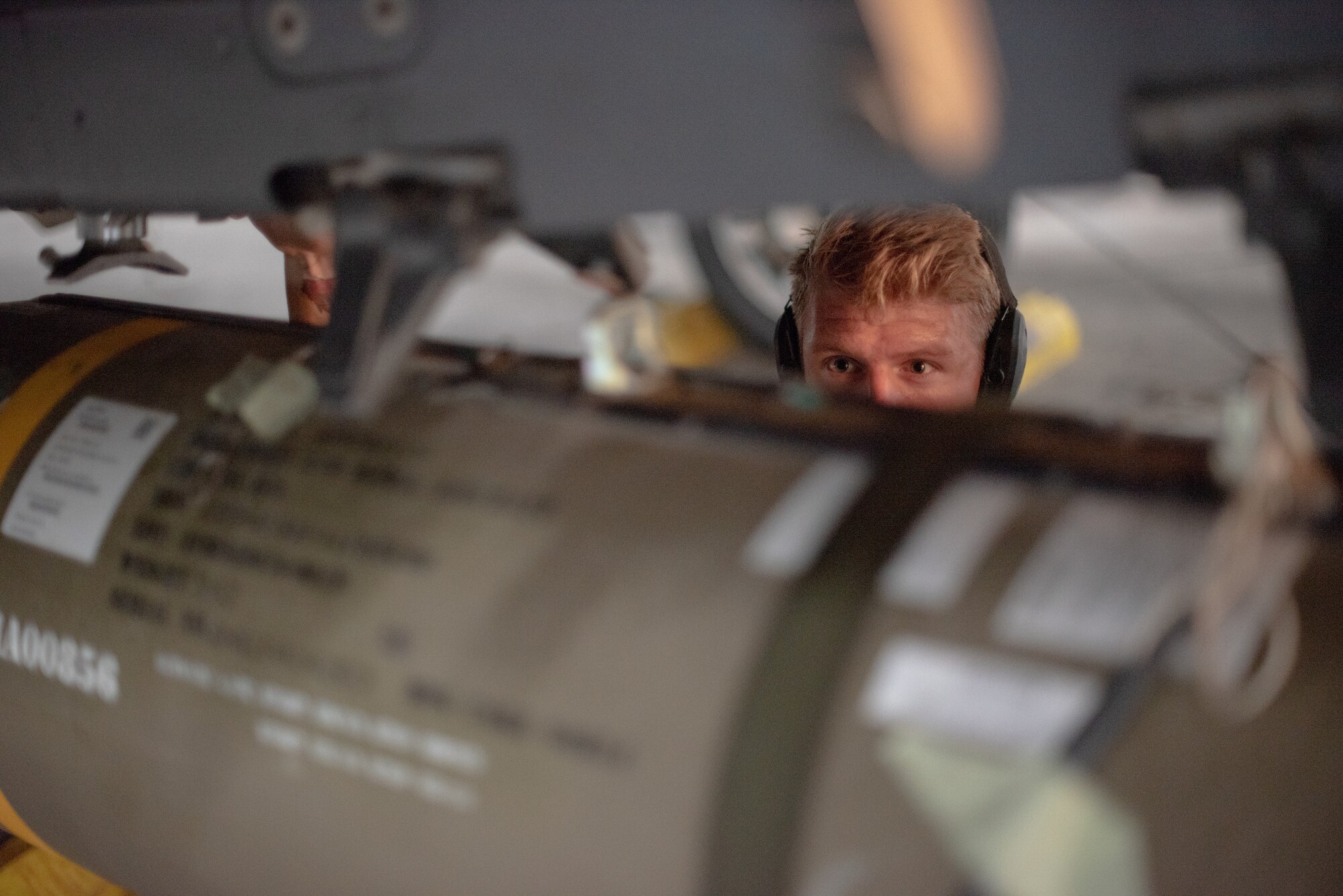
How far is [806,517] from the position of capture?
0.46 m

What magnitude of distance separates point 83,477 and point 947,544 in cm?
52

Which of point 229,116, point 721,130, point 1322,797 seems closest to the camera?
point 1322,797

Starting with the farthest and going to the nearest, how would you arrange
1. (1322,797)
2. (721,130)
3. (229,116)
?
(229,116) < (721,130) < (1322,797)

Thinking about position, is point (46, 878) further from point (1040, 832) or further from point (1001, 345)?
point (1001, 345)

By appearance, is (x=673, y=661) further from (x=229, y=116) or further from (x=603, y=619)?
(x=229, y=116)

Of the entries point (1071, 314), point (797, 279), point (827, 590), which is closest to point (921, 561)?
point (827, 590)

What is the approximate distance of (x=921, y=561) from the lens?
431 mm

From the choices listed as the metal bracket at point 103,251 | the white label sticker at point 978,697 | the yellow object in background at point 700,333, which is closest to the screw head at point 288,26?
the metal bracket at point 103,251

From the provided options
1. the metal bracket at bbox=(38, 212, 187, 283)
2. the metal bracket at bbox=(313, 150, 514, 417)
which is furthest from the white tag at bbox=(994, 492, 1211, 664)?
the metal bracket at bbox=(38, 212, 187, 283)

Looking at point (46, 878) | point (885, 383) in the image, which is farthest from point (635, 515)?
point (46, 878)

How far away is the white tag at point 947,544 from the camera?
43 centimetres

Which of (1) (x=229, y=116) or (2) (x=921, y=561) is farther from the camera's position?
(1) (x=229, y=116)

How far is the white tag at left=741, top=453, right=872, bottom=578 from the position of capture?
1.48 ft

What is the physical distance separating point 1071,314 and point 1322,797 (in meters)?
2.43
